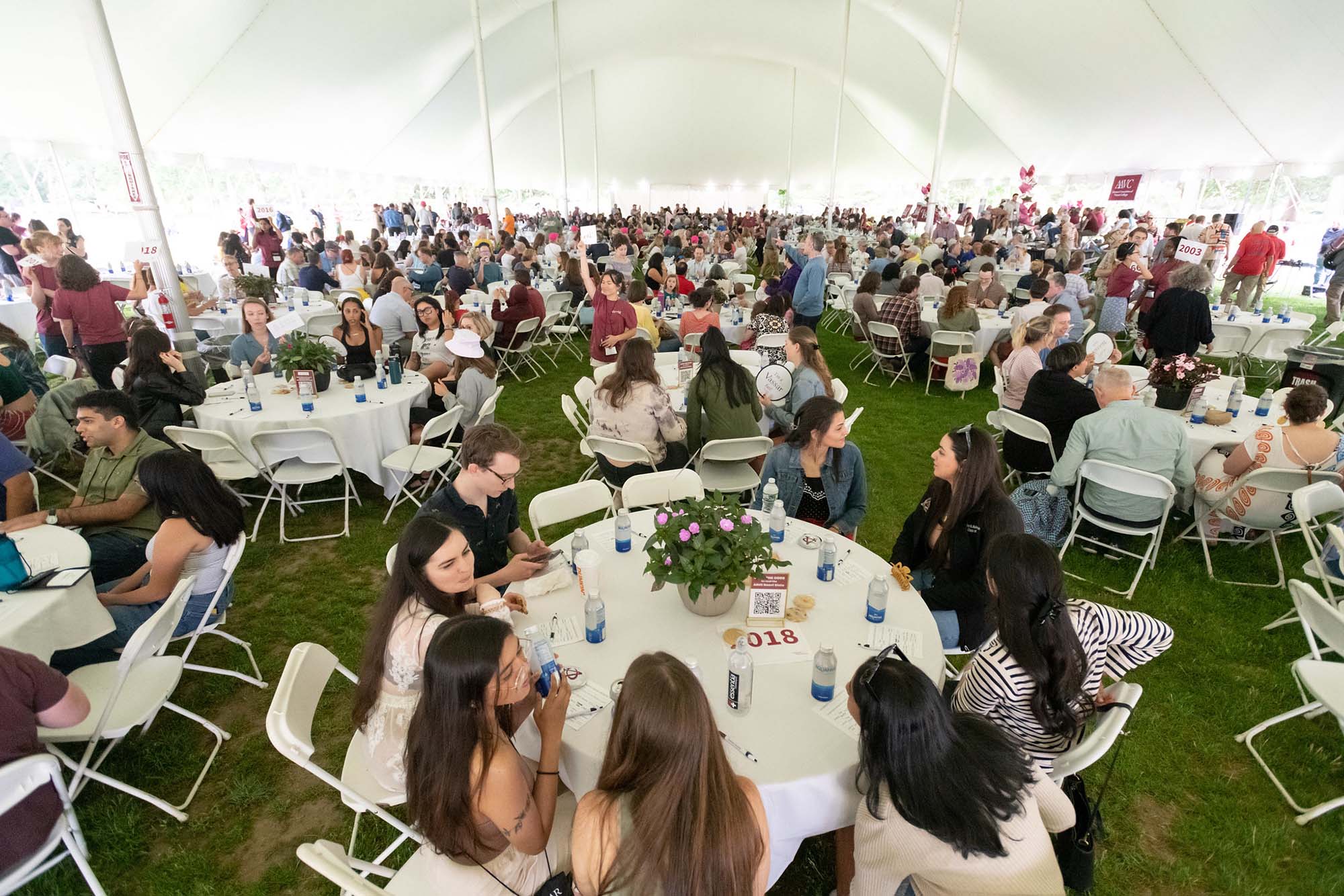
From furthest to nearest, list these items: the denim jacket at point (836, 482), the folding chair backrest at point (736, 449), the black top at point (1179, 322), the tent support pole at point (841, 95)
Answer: the tent support pole at point (841, 95), the black top at point (1179, 322), the folding chair backrest at point (736, 449), the denim jacket at point (836, 482)

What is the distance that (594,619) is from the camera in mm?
2391

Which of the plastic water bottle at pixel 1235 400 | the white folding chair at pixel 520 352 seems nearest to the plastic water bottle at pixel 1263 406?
the plastic water bottle at pixel 1235 400

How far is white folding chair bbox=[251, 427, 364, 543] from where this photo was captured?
4500mm

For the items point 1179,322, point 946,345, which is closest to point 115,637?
point 946,345

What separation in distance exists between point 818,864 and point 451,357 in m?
5.23

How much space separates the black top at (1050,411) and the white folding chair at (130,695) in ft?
17.3

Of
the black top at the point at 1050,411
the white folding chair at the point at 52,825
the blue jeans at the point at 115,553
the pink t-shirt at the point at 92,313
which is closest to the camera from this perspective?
the white folding chair at the point at 52,825

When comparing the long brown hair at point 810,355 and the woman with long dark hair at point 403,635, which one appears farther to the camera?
the long brown hair at point 810,355

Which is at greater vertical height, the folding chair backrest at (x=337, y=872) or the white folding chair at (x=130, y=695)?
the folding chair backrest at (x=337, y=872)

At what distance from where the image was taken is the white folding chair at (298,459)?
4500 millimetres

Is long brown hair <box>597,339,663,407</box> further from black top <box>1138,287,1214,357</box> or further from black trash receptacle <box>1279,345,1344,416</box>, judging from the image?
black top <box>1138,287,1214,357</box>

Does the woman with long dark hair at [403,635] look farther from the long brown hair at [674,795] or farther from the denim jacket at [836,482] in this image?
the denim jacket at [836,482]

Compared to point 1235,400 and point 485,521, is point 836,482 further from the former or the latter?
point 1235,400

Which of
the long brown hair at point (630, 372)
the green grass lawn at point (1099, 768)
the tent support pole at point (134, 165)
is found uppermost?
the tent support pole at point (134, 165)
